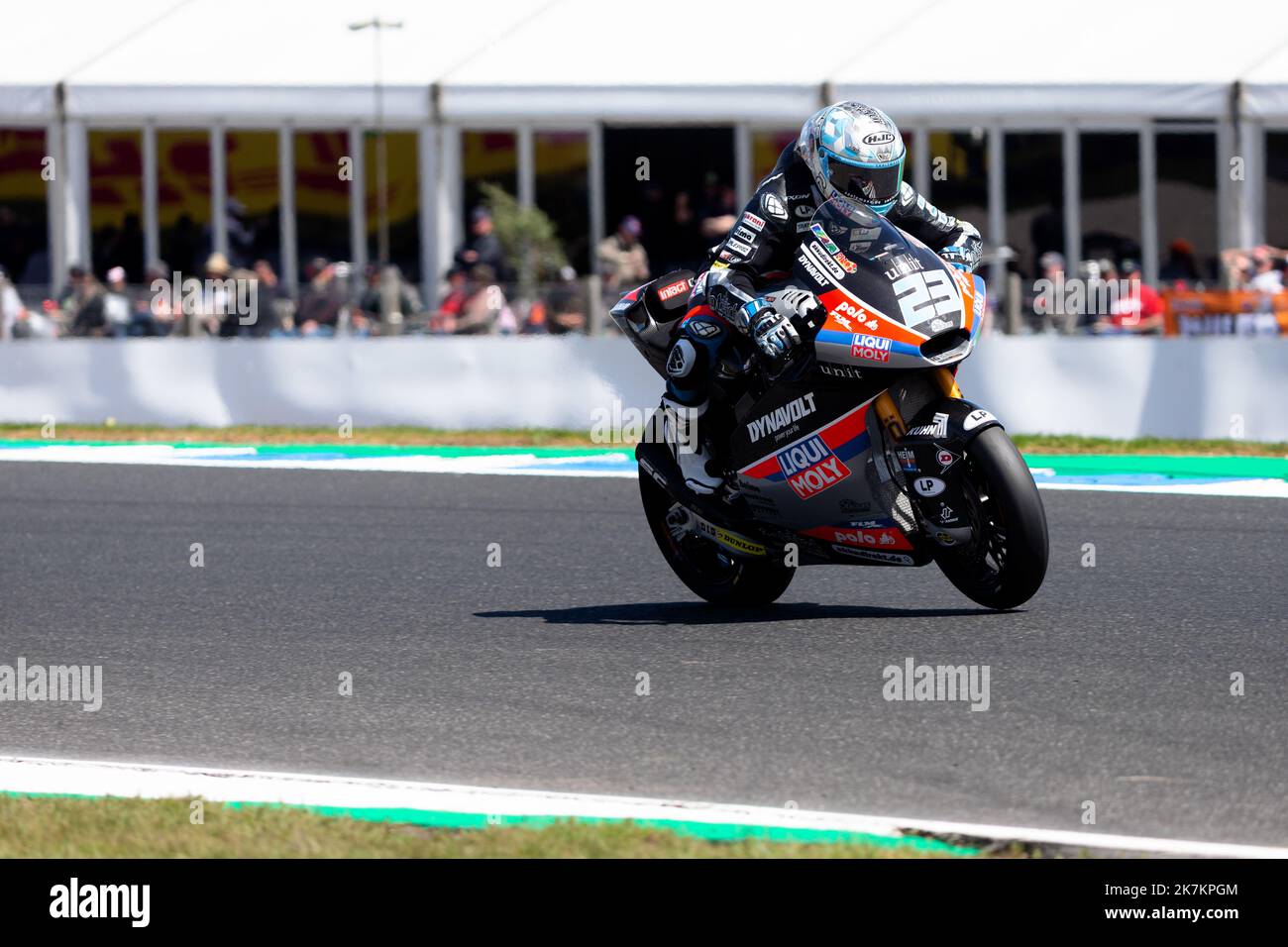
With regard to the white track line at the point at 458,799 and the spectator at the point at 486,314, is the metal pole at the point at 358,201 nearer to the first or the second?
the spectator at the point at 486,314

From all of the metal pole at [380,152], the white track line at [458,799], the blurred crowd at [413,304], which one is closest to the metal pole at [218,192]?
the metal pole at [380,152]

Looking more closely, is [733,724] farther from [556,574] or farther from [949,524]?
[556,574]

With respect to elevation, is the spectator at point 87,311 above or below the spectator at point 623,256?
below

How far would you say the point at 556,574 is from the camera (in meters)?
9.72

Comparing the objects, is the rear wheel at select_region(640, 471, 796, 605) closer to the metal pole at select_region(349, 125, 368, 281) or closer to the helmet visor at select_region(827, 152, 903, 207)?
the helmet visor at select_region(827, 152, 903, 207)

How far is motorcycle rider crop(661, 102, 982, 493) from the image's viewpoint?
305 inches

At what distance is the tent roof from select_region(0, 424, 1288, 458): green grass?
617 cm

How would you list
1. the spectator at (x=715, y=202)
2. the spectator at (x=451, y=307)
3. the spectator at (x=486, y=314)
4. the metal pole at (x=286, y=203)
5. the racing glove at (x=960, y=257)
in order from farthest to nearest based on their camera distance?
the metal pole at (x=286, y=203), the spectator at (x=715, y=202), the spectator at (x=451, y=307), the spectator at (x=486, y=314), the racing glove at (x=960, y=257)

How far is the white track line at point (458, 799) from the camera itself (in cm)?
500

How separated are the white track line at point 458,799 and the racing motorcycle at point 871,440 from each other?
2306 millimetres

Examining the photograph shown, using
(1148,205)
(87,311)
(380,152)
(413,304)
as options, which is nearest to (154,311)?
(87,311)

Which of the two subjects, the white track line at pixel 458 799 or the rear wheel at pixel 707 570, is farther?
the rear wheel at pixel 707 570

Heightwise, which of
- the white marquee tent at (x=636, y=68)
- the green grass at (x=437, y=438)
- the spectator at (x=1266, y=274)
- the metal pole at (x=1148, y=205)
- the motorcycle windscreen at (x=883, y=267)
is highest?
the white marquee tent at (x=636, y=68)

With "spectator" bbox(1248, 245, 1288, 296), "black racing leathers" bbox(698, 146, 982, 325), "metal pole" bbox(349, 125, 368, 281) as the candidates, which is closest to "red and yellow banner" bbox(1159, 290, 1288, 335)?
"spectator" bbox(1248, 245, 1288, 296)
